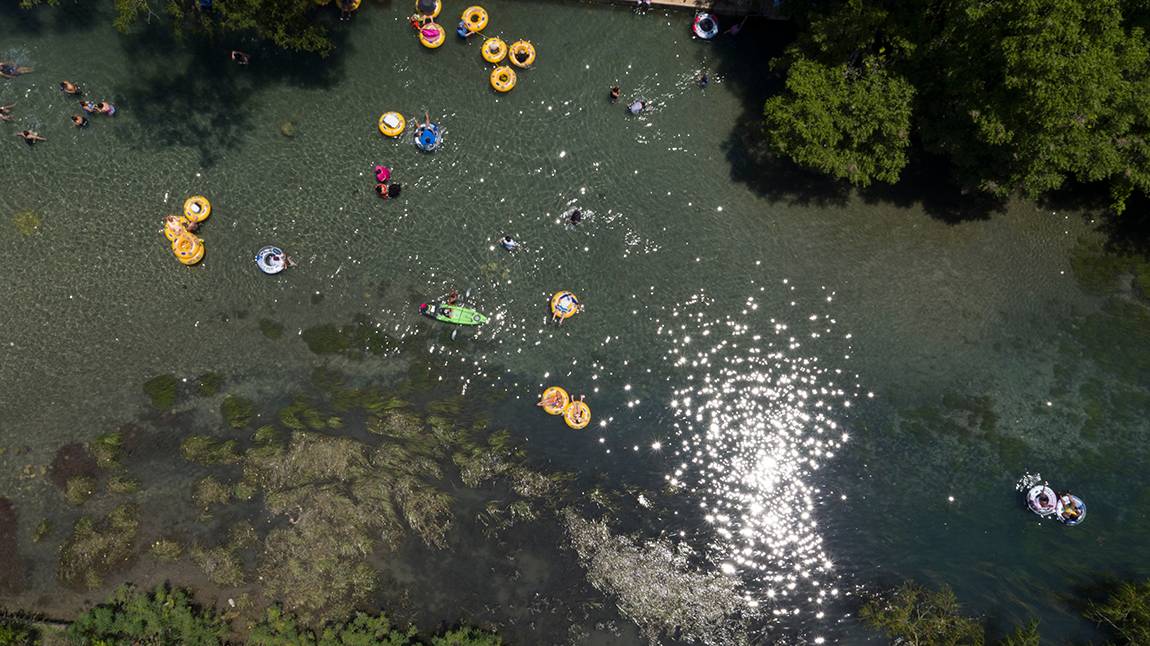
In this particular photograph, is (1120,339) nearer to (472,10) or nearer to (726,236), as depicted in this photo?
(726,236)

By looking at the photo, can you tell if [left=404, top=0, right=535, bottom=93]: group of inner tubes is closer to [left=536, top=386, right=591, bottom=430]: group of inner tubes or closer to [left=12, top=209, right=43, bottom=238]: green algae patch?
[left=536, top=386, right=591, bottom=430]: group of inner tubes

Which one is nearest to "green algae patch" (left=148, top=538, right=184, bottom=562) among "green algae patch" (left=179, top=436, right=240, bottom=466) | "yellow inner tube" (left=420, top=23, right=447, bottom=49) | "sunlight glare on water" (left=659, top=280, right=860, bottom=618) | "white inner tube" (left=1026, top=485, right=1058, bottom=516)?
"green algae patch" (left=179, top=436, right=240, bottom=466)

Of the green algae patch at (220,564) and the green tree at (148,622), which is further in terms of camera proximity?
the green algae patch at (220,564)

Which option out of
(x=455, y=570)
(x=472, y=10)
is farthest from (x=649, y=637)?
(x=472, y=10)

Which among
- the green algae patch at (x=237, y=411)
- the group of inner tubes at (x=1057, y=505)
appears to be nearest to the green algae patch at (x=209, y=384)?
the green algae patch at (x=237, y=411)

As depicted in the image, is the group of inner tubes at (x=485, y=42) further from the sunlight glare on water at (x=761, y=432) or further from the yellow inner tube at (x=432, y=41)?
the sunlight glare on water at (x=761, y=432)

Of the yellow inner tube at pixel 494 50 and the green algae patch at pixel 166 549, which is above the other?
the yellow inner tube at pixel 494 50
